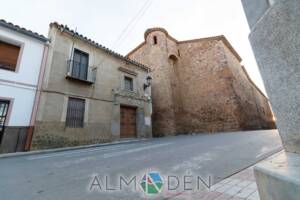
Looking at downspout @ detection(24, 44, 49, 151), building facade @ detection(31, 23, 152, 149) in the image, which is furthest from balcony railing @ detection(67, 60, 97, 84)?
downspout @ detection(24, 44, 49, 151)

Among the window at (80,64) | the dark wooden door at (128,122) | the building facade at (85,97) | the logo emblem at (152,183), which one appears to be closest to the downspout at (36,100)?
the building facade at (85,97)

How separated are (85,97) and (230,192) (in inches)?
298

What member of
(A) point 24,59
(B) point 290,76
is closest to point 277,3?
(B) point 290,76

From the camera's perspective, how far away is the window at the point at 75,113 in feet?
23.0

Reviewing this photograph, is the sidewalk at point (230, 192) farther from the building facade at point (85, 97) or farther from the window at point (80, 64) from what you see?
the window at point (80, 64)

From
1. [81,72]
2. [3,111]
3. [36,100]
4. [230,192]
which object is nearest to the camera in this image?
[230,192]

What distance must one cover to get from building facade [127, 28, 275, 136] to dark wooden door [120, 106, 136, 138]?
3.27m

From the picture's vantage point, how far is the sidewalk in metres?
1.53

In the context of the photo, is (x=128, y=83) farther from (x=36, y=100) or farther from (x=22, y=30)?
(x=22, y=30)

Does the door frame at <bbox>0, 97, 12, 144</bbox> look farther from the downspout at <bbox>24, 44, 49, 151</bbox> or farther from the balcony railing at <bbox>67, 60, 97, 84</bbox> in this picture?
the balcony railing at <bbox>67, 60, 97, 84</bbox>

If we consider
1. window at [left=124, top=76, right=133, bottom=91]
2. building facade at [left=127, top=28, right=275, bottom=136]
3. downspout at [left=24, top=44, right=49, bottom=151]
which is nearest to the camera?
downspout at [left=24, top=44, right=49, bottom=151]

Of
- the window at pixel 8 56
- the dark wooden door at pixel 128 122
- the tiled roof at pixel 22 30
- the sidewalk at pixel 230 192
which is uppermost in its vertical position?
the tiled roof at pixel 22 30

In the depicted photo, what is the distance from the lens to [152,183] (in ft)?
6.72

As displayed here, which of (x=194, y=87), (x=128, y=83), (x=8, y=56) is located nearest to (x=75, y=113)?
(x=8, y=56)
